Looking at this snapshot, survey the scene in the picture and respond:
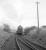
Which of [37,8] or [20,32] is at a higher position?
[37,8]

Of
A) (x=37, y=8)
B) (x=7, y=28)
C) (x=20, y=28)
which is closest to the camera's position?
(x=37, y=8)

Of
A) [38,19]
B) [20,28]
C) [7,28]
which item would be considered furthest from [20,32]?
[7,28]

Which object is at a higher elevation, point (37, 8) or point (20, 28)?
point (37, 8)

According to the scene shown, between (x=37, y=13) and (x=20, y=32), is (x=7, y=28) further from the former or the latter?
(x=37, y=13)

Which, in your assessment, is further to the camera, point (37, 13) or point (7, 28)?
point (7, 28)

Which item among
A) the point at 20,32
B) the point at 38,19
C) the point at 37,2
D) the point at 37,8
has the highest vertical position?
the point at 37,2

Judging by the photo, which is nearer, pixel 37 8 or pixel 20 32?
pixel 37 8

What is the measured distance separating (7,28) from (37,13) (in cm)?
5972

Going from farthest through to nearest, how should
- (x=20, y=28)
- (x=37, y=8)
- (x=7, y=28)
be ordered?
(x=7, y=28)
(x=20, y=28)
(x=37, y=8)

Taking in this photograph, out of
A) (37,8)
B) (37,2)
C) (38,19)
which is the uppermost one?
(37,2)

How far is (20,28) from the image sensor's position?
52344mm

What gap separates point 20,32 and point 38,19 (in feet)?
75.4

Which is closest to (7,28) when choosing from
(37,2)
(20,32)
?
(20,32)

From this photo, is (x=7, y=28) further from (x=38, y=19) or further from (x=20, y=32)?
(x=38, y=19)
